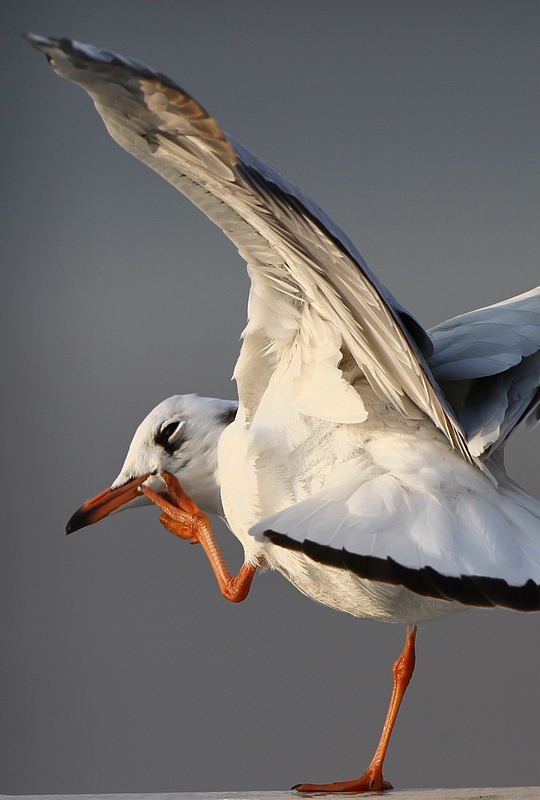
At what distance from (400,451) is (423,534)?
18 cm

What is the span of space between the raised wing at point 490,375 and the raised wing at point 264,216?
0.16 ft

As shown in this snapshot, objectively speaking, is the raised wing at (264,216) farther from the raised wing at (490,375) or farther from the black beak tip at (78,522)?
the black beak tip at (78,522)

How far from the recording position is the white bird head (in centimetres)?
140

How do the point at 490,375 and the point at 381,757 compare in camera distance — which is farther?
the point at 381,757

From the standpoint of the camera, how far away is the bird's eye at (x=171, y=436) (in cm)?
142

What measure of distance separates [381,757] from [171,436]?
2.15ft

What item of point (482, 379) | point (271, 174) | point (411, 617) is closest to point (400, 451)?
point (482, 379)

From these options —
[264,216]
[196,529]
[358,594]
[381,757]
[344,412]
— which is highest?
[264,216]

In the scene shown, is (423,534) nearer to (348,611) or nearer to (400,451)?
(400,451)

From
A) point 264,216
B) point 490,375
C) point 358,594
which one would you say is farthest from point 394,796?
point 264,216

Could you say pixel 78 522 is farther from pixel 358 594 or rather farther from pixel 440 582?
pixel 440 582

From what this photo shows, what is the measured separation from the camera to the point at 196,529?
1.29 m

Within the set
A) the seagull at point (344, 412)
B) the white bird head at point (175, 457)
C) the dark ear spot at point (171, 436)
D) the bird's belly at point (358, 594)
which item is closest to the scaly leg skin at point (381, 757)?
the seagull at point (344, 412)

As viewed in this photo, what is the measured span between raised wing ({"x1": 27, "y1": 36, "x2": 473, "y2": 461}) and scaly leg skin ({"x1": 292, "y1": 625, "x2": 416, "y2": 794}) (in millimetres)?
502
